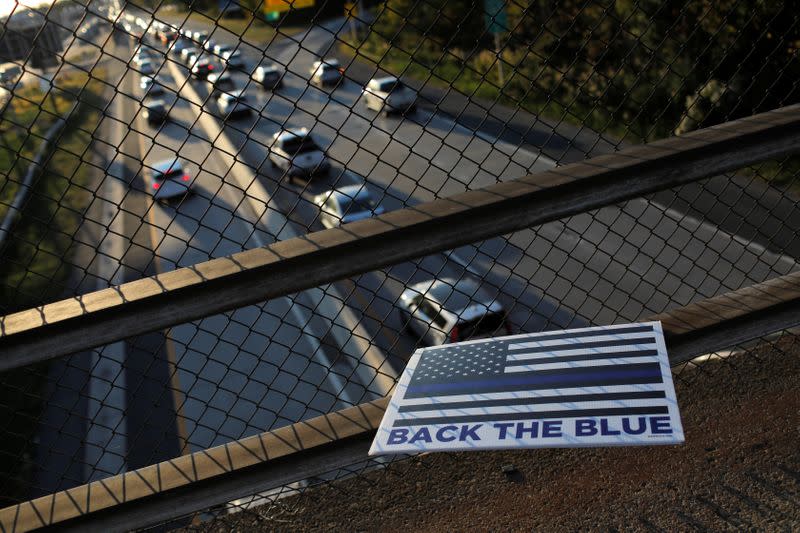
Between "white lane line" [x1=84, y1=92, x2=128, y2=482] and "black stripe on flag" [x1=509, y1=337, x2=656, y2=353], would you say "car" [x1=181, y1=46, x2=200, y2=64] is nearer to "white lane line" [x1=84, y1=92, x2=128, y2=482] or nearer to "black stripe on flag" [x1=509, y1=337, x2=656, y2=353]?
"white lane line" [x1=84, y1=92, x2=128, y2=482]

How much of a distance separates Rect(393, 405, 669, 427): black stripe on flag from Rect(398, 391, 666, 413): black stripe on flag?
5 centimetres

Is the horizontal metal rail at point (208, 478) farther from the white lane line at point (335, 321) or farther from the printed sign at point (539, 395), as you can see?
the white lane line at point (335, 321)

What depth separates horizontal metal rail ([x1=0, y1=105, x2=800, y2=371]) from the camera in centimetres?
246

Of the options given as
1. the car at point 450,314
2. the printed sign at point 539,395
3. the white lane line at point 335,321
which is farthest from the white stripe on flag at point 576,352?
the car at point 450,314

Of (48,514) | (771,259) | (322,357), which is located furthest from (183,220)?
(48,514)

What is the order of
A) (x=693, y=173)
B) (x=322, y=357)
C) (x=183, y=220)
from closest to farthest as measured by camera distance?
(x=693, y=173) < (x=322, y=357) < (x=183, y=220)

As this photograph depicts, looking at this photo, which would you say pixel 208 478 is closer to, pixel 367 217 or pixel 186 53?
pixel 367 217

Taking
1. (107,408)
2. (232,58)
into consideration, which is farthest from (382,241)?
(232,58)

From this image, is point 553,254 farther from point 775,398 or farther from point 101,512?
point 101,512

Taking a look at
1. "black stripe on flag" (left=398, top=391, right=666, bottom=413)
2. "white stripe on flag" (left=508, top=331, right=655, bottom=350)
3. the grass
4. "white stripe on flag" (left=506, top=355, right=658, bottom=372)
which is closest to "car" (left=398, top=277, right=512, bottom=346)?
the grass

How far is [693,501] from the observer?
2.91m

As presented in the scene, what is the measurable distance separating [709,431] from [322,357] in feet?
34.0

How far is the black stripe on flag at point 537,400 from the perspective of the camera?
8.08 feet

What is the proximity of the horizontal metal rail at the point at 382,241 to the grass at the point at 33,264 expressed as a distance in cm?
23
